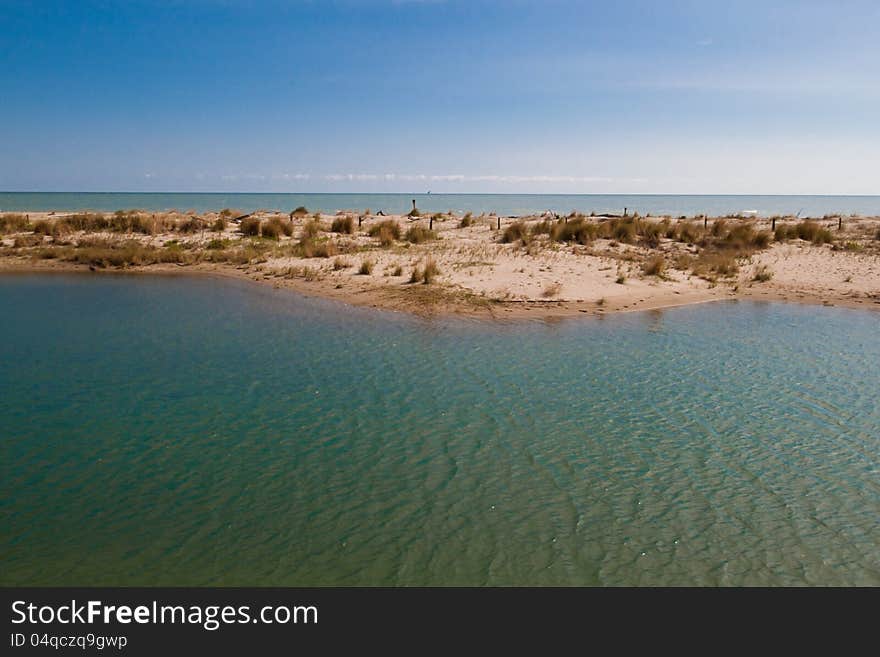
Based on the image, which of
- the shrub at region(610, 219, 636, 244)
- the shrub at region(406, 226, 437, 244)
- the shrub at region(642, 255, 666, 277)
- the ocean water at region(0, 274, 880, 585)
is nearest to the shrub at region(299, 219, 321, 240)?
the shrub at region(406, 226, 437, 244)

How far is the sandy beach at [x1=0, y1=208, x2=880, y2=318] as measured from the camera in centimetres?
1962

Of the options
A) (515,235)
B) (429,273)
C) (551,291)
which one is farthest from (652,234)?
(429,273)

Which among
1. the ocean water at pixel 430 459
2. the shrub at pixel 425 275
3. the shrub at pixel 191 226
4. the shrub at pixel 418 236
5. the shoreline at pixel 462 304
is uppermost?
the shrub at pixel 191 226

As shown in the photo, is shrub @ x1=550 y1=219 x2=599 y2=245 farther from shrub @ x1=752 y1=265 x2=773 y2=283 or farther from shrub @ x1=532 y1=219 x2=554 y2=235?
shrub @ x1=752 y1=265 x2=773 y2=283

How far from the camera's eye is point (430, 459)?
26.5 ft

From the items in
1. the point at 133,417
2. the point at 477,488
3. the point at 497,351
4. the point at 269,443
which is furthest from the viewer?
the point at 497,351

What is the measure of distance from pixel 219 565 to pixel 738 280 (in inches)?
873

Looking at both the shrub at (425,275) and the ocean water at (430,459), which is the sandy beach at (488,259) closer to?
the shrub at (425,275)

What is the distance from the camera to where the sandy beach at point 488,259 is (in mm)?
19625

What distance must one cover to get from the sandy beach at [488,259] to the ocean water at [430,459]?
563 centimetres

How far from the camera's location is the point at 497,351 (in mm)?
13328

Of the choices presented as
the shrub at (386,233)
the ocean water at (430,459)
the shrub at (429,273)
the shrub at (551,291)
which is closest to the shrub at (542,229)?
the shrub at (386,233)
